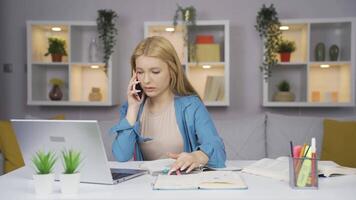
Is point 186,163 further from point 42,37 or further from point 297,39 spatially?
point 42,37

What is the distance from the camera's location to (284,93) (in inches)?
147

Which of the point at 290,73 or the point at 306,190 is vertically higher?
the point at 290,73

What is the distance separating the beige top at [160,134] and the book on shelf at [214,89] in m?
1.79

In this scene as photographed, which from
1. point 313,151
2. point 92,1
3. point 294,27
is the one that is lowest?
point 313,151

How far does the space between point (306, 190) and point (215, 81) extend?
102 inches

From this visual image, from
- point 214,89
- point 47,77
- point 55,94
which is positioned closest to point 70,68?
point 55,94

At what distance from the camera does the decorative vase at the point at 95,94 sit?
391 centimetres

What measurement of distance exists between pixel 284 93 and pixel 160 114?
78.1 inches

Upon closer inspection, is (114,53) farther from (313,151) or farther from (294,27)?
(313,151)

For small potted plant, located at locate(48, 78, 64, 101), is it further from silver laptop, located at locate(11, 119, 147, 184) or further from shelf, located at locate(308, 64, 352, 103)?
silver laptop, located at locate(11, 119, 147, 184)

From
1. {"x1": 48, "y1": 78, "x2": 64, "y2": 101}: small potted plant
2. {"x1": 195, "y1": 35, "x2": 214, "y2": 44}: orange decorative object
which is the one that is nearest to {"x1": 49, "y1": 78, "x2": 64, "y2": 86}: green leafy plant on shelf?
{"x1": 48, "y1": 78, "x2": 64, "y2": 101}: small potted plant

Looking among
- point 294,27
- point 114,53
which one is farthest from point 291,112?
point 114,53

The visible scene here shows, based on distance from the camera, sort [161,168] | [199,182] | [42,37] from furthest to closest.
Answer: [42,37] → [161,168] → [199,182]

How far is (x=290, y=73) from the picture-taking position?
12.9ft
